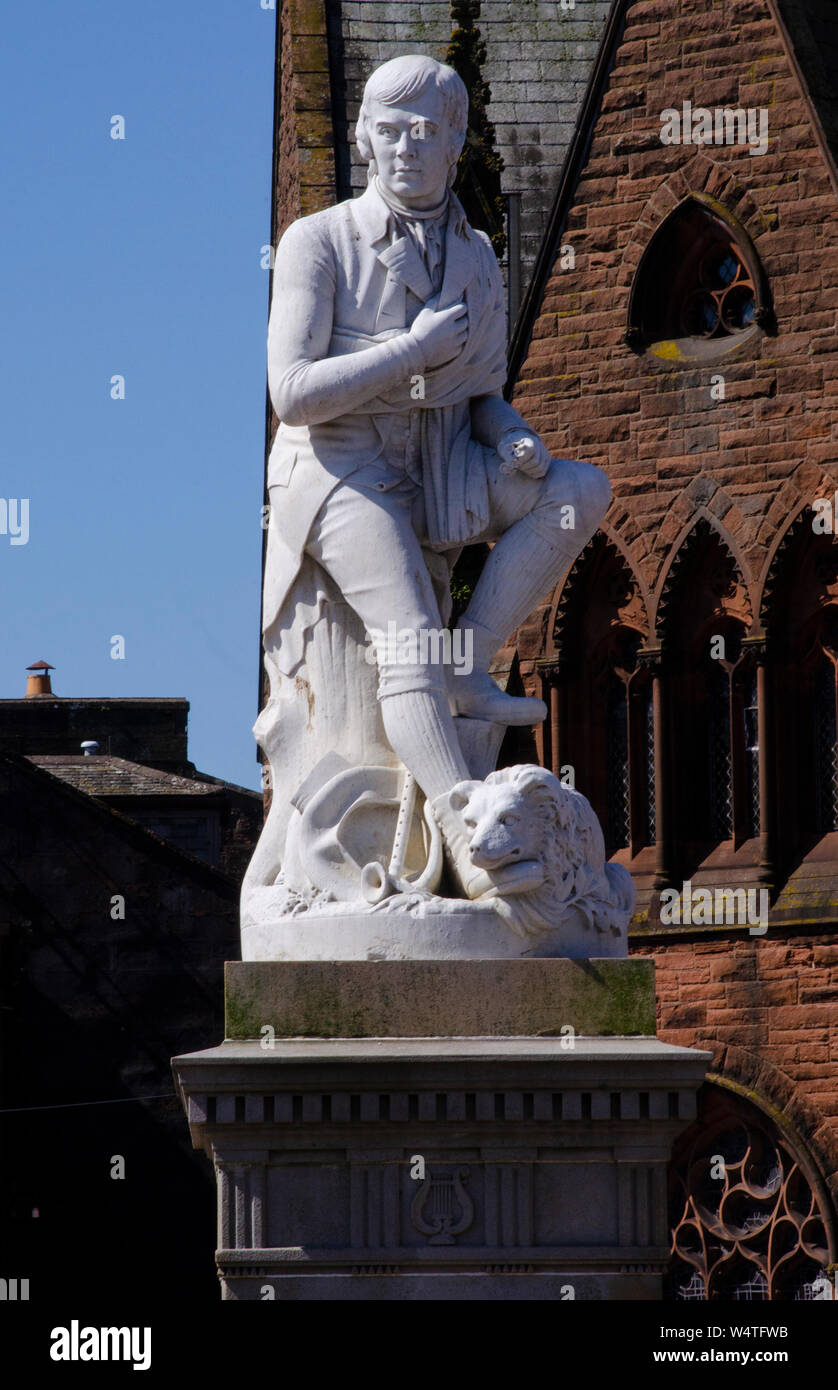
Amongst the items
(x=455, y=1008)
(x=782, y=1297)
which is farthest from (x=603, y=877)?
(x=782, y=1297)

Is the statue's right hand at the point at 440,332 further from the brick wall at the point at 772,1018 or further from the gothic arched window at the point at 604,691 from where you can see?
the gothic arched window at the point at 604,691

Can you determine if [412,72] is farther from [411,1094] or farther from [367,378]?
[411,1094]

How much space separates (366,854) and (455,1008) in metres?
0.73

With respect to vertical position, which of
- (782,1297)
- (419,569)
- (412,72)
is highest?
(412,72)

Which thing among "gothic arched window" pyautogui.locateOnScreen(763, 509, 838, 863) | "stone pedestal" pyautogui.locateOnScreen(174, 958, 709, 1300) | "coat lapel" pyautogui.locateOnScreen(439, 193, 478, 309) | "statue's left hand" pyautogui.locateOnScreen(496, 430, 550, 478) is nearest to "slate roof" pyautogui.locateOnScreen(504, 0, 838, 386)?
"gothic arched window" pyautogui.locateOnScreen(763, 509, 838, 863)

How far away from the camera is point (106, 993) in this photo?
3959 cm

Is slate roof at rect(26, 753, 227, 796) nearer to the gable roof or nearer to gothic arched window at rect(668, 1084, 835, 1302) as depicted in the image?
gothic arched window at rect(668, 1084, 835, 1302)

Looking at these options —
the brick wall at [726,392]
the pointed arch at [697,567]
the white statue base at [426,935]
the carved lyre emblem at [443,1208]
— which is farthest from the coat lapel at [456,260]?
the pointed arch at [697,567]

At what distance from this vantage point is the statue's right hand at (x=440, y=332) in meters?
11.3

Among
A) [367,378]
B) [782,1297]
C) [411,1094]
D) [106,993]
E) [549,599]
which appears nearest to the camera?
[411,1094]

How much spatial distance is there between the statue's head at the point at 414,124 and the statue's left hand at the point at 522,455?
0.87 m

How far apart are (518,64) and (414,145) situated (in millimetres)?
25631

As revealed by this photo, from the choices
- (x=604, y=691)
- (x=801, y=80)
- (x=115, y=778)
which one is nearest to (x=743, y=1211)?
(x=604, y=691)

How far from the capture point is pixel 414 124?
11.5 metres
